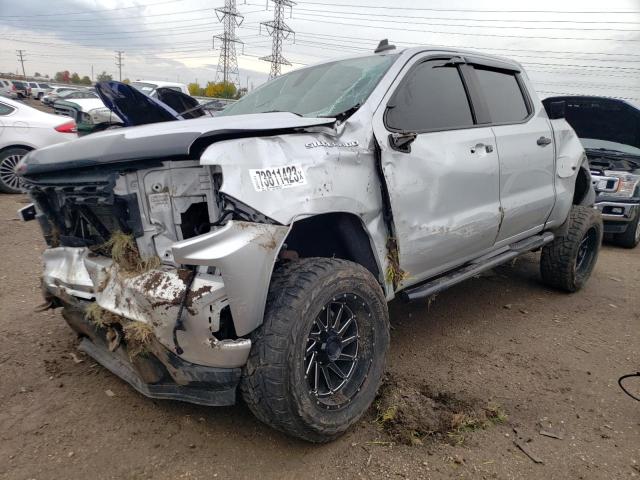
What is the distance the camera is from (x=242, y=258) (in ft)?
6.39

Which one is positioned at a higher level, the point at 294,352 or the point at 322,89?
the point at 322,89

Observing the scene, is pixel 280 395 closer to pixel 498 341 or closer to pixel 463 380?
pixel 463 380

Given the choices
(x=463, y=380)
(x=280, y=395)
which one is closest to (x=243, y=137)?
(x=280, y=395)

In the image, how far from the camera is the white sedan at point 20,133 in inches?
302

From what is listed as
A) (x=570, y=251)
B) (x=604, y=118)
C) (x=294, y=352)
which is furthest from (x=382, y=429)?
(x=604, y=118)

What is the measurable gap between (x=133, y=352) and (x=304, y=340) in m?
0.75

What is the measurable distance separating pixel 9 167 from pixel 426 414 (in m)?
7.90

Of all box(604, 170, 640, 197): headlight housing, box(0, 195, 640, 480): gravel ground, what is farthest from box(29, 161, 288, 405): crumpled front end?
box(604, 170, 640, 197): headlight housing

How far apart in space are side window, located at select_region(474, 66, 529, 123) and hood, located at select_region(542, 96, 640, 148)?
3.24m

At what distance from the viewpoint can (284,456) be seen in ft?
7.57

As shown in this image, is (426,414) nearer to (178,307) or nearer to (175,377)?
(175,377)

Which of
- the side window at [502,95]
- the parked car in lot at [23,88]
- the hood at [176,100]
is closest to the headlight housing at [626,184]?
the side window at [502,95]

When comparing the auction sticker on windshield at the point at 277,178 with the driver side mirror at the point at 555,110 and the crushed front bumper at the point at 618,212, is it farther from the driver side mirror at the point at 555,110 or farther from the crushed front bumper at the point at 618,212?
the crushed front bumper at the point at 618,212

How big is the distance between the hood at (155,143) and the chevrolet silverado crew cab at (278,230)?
0.03 feet
